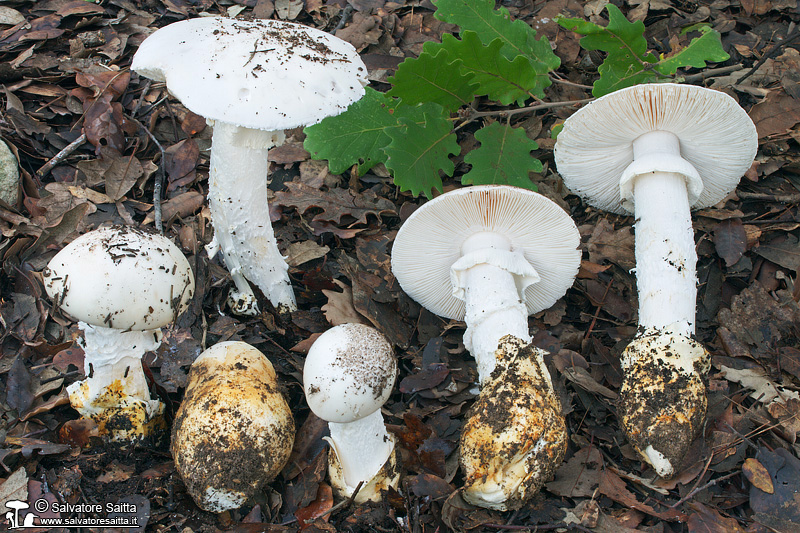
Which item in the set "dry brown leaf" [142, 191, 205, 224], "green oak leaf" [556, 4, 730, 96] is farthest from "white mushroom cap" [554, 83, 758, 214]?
"dry brown leaf" [142, 191, 205, 224]

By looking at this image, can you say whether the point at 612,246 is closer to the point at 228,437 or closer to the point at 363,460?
the point at 363,460

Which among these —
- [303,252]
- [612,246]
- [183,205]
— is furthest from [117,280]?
[612,246]

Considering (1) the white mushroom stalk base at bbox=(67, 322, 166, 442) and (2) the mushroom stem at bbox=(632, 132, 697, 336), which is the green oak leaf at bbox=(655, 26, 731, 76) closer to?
(2) the mushroom stem at bbox=(632, 132, 697, 336)

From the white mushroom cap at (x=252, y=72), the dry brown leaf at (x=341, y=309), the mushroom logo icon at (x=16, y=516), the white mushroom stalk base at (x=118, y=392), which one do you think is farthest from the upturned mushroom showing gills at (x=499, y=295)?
the mushroom logo icon at (x=16, y=516)

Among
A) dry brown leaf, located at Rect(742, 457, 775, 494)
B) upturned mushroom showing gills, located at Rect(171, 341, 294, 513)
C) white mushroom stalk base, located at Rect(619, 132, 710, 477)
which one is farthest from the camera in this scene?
white mushroom stalk base, located at Rect(619, 132, 710, 477)

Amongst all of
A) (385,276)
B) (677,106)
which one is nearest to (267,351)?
(385,276)
